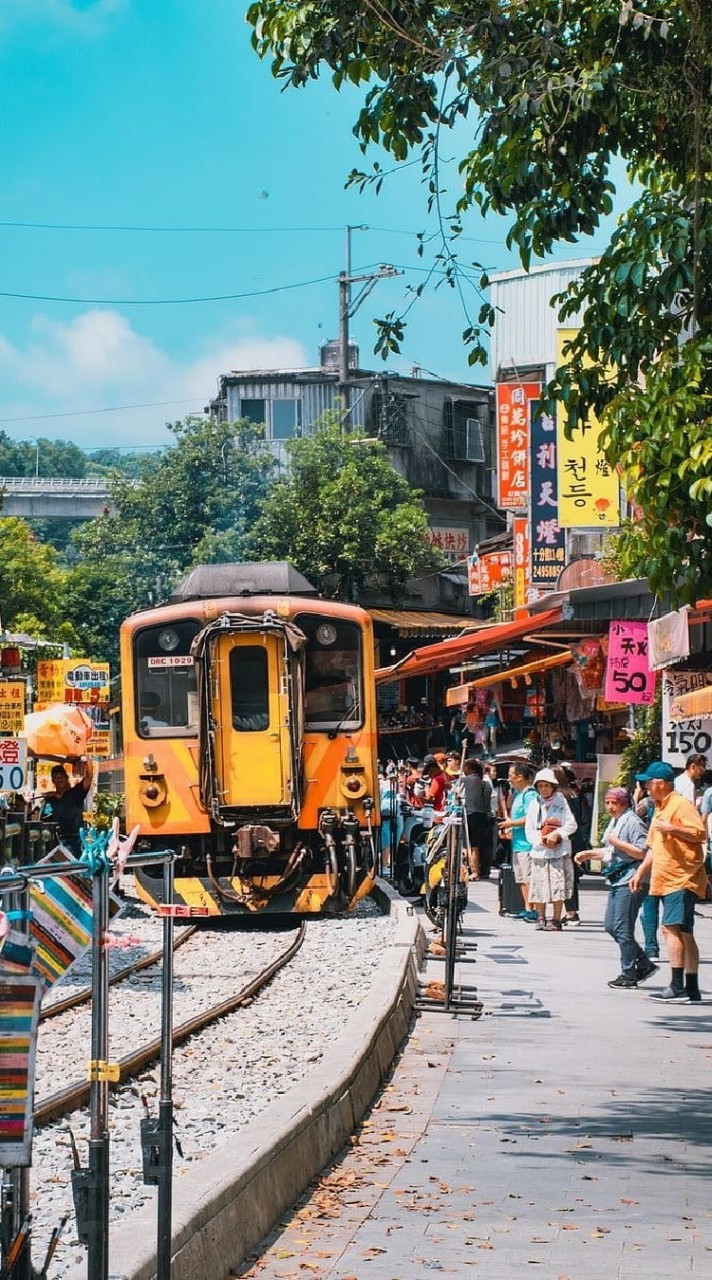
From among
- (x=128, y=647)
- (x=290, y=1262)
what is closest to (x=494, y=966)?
(x=128, y=647)

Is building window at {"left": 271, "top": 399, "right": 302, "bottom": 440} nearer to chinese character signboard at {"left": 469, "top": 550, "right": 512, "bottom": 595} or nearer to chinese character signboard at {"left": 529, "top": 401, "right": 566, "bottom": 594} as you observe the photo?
chinese character signboard at {"left": 469, "top": 550, "right": 512, "bottom": 595}

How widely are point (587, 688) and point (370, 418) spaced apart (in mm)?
29053

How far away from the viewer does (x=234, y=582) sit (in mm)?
20750

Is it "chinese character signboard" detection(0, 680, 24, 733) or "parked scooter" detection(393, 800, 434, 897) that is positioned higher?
"chinese character signboard" detection(0, 680, 24, 733)

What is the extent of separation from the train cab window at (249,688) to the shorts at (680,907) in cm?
709

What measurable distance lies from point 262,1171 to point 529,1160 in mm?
1755

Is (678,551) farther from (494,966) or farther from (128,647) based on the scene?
(128,647)

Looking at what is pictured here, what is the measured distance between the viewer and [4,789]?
70.1 ft

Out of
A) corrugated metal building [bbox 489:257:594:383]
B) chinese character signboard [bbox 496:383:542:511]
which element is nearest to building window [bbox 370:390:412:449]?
corrugated metal building [bbox 489:257:594:383]

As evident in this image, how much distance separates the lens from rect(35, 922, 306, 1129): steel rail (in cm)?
894

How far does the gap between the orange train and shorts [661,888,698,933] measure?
674 centimetres

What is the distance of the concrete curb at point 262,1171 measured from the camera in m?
5.44

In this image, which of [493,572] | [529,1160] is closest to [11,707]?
[493,572]

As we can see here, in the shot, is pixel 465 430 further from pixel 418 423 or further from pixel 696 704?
pixel 696 704
